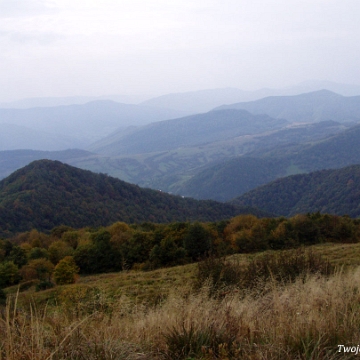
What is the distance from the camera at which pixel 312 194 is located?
122750mm

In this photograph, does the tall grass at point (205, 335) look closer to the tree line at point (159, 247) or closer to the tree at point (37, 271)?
the tree line at point (159, 247)

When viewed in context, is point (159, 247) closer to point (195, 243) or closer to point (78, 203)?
point (195, 243)

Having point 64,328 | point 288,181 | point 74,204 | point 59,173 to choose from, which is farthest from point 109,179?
point 64,328

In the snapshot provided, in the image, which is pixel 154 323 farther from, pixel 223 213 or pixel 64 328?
pixel 223 213

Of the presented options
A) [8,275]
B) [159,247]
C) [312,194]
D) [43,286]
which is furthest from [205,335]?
[312,194]

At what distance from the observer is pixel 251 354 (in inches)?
126

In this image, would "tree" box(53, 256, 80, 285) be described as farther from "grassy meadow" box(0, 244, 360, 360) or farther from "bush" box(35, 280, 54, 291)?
"grassy meadow" box(0, 244, 360, 360)

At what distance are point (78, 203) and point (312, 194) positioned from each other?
8543 centimetres

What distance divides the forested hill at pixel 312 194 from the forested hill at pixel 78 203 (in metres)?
36.4

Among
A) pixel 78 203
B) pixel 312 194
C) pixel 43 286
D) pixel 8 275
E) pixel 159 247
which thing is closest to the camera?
pixel 43 286

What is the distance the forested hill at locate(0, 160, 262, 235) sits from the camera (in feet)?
225

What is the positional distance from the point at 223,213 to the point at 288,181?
188 ft

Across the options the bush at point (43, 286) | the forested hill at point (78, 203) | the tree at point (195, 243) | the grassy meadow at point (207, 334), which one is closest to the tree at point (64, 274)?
the bush at point (43, 286)

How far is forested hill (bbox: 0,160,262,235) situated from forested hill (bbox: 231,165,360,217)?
3644cm
